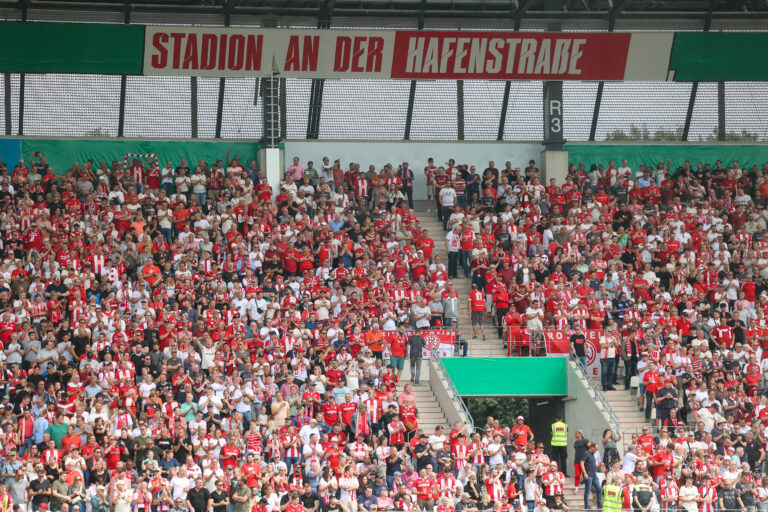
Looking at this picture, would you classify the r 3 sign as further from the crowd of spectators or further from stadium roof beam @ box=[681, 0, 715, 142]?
stadium roof beam @ box=[681, 0, 715, 142]

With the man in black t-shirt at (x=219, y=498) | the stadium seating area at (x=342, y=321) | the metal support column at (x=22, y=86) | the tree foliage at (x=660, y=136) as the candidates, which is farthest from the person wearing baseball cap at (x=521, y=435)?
the metal support column at (x=22, y=86)

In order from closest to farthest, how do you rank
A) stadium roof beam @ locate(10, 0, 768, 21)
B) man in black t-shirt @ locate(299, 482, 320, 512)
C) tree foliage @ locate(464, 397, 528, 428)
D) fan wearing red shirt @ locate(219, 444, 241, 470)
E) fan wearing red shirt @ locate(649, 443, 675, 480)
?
man in black t-shirt @ locate(299, 482, 320, 512)
fan wearing red shirt @ locate(219, 444, 241, 470)
fan wearing red shirt @ locate(649, 443, 675, 480)
stadium roof beam @ locate(10, 0, 768, 21)
tree foliage @ locate(464, 397, 528, 428)

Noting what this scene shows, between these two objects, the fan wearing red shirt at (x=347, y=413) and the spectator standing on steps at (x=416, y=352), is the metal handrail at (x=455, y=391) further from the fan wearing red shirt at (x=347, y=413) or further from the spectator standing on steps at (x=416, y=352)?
the fan wearing red shirt at (x=347, y=413)

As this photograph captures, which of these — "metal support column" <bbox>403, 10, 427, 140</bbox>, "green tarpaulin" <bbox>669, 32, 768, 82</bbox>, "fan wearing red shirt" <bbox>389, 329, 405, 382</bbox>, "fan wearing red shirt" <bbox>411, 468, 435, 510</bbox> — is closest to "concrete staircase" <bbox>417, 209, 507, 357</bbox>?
"fan wearing red shirt" <bbox>389, 329, 405, 382</bbox>

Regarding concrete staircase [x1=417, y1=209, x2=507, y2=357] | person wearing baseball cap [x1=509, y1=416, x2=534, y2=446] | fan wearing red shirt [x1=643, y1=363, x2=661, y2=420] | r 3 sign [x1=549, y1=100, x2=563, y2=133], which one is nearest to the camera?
person wearing baseball cap [x1=509, y1=416, x2=534, y2=446]

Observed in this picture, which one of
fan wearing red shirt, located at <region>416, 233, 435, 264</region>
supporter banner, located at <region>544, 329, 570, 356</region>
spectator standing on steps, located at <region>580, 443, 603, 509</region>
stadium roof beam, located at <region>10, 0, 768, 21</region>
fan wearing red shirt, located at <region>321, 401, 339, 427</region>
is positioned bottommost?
spectator standing on steps, located at <region>580, 443, 603, 509</region>

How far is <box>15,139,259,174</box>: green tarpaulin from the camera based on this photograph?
32969mm

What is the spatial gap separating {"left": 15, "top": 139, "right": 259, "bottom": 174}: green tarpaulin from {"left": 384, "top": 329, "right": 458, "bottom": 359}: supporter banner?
9331mm

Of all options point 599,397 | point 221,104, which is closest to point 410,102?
point 221,104

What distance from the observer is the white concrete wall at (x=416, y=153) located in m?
34.3

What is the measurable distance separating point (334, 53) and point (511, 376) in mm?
10888

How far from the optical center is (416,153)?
3500 centimetres

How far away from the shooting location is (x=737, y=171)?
34.2m

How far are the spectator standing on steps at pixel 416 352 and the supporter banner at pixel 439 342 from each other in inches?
15.6
